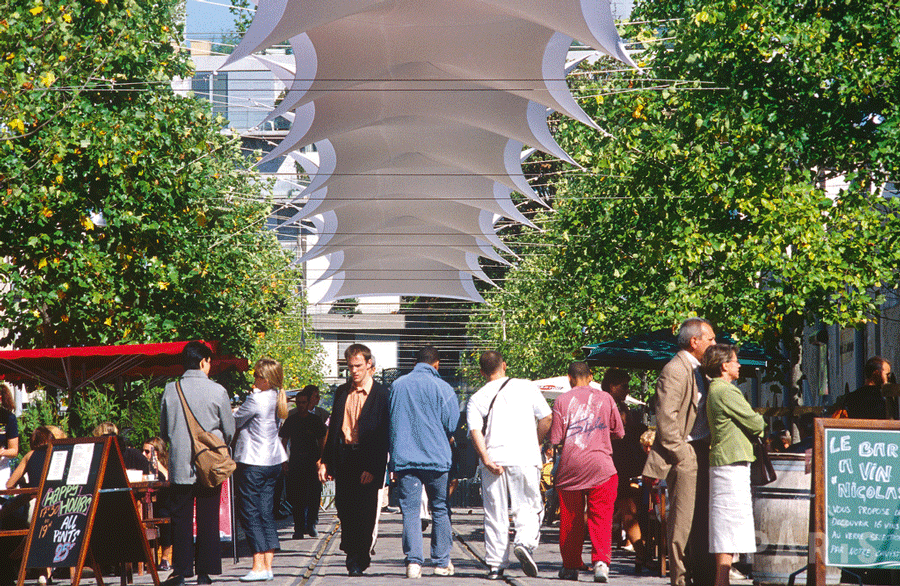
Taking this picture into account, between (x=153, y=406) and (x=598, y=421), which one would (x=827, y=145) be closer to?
(x=598, y=421)

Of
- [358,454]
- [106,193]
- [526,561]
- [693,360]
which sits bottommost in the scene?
[526,561]

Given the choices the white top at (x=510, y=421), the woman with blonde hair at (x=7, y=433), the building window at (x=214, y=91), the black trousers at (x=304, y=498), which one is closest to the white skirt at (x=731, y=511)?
the white top at (x=510, y=421)

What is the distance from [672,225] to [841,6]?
12.8ft

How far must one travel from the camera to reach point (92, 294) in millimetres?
18750

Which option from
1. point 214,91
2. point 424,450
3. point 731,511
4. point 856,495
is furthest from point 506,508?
point 214,91

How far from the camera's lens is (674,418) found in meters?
8.39

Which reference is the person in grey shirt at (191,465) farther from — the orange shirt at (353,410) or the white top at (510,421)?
the white top at (510,421)

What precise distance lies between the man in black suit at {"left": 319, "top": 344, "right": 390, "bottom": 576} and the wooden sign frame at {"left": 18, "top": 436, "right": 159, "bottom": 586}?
1.94m

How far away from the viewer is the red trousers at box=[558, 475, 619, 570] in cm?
1027

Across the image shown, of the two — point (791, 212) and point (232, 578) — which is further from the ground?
point (791, 212)

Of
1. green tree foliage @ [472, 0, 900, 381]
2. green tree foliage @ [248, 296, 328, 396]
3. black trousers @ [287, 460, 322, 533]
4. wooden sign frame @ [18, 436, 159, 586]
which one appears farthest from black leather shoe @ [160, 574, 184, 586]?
green tree foliage @ [248, 296, 328, 396]

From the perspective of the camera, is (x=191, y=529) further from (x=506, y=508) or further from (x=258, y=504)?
(x=506, y=508)

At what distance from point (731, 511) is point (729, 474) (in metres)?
0.26

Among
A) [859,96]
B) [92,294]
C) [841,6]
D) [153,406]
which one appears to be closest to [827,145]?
[859,96]
